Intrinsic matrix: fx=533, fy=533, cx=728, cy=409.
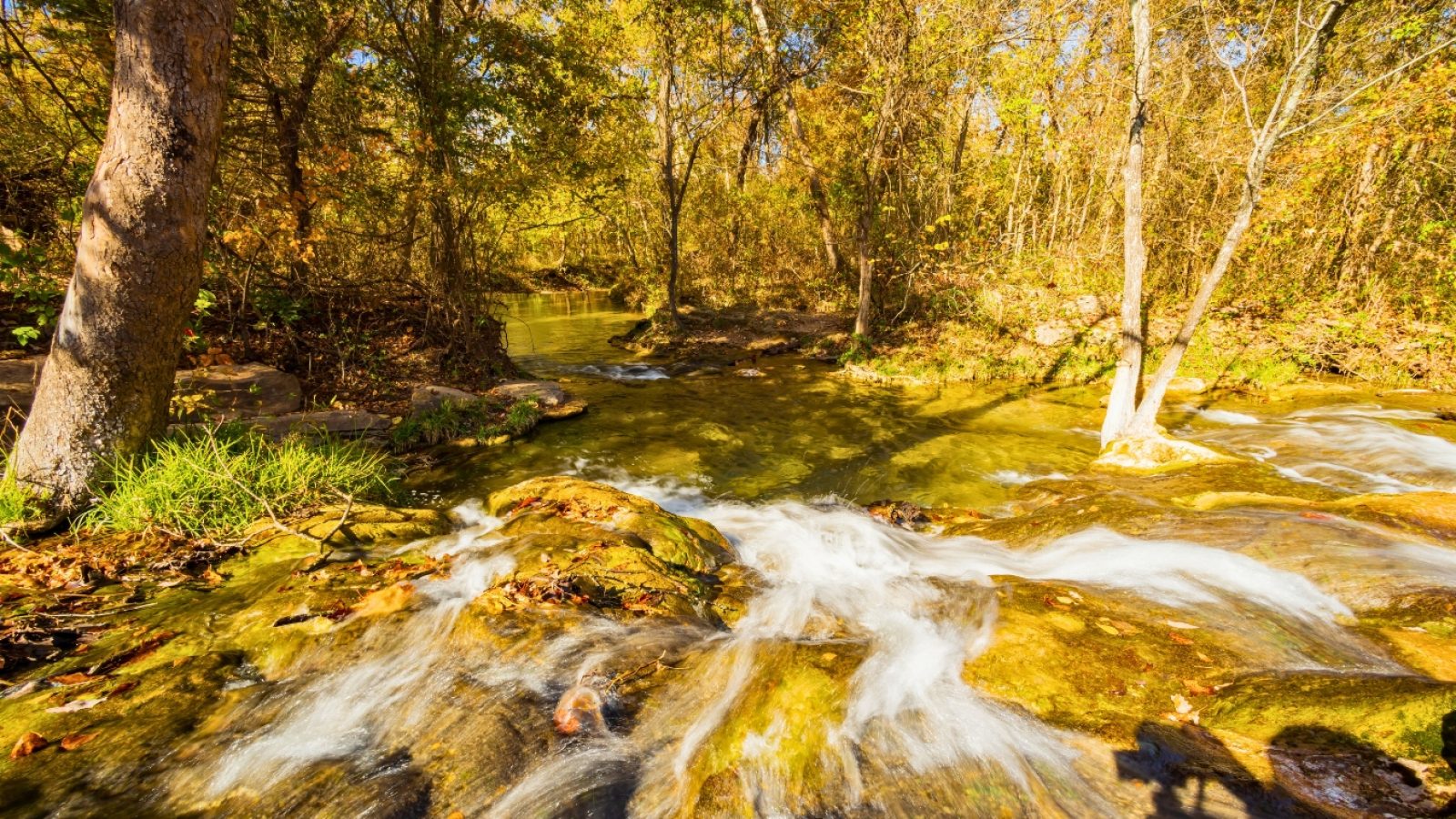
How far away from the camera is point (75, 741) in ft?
8.43

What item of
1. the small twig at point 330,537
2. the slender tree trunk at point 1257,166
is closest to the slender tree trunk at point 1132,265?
the slender tree trunk at point 1257,166

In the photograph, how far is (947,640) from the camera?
3.67m

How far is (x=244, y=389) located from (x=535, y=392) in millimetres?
4408

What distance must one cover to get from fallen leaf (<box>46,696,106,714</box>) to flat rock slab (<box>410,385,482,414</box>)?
6722mm

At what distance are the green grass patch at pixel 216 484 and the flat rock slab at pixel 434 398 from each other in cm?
306

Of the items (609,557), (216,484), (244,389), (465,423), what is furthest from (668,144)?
(609,557)

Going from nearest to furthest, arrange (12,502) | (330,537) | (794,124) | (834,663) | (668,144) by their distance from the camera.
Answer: (834,663) < (12,502) < (330,537) < (794,124) < (668,144)

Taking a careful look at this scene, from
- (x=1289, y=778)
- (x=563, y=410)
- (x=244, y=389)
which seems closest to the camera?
(x=1289, y=778)

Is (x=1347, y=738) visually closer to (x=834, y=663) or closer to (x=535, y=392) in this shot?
(x=834, y=663)

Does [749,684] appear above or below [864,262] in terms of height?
below

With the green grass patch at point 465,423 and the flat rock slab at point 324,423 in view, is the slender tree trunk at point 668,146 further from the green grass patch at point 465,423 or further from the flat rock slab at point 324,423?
the flat rock slab at point 324,423

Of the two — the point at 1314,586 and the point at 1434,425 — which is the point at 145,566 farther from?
the point at 1434,425

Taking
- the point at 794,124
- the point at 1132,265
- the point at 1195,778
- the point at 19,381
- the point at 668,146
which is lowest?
the point at 1195,778

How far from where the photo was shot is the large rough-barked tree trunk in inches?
170
